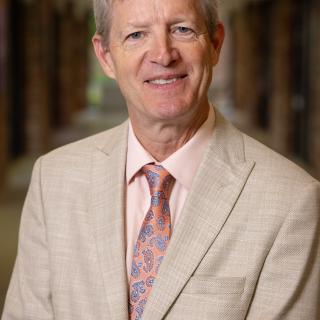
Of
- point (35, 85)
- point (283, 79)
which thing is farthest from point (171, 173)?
point (283, 79)

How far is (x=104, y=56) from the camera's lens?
7.02ft

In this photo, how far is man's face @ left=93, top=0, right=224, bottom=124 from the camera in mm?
1895

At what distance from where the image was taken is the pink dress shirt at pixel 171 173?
204cm

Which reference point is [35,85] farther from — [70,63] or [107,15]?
[107,15]

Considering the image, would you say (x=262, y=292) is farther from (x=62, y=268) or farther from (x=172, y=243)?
(x=62, y=268)

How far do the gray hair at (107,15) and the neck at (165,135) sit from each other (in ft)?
0.77

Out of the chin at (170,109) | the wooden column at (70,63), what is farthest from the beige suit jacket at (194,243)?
the wooden column at (70,63)

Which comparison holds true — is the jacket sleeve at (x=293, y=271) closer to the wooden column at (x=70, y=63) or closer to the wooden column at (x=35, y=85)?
the wooden column at (x=35, y=85)

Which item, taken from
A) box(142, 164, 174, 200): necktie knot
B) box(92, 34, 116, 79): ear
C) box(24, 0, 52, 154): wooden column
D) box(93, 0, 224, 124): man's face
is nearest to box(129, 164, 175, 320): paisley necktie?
box(142, 164, 174, 200): necktie knot

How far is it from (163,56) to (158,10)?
11cm

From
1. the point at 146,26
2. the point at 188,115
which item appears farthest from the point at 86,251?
the point at 146,26

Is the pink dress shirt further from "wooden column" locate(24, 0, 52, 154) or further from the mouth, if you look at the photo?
"wooden column" locate(24, 0, 52, 154)

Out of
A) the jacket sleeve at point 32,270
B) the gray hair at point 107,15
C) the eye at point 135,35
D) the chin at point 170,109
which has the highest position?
the gray hair at point 107,15

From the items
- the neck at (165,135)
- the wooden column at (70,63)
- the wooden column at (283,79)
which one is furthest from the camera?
the wooden column at (70,63)
